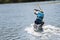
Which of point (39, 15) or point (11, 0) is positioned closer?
point (39, 15)

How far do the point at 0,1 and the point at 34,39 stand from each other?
87345mm

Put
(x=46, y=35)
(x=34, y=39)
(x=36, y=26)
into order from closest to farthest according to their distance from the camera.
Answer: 1. (x=34, y=39)
2. (x=46, y=35)
3. (x=36, y=26)

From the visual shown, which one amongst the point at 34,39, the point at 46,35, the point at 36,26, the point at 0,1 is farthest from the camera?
the point at 0,1

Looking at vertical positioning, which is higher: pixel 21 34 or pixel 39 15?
pixel 39 15

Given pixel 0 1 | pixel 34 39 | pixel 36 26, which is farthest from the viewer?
pixel 0 1

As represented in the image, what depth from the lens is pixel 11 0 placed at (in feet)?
363

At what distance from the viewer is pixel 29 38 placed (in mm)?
22125

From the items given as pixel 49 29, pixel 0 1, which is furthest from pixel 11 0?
pixel 49 29

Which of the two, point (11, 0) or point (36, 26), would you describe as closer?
point (36, 26)

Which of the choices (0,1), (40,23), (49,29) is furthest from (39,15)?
(0,1)

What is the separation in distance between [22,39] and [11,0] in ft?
294

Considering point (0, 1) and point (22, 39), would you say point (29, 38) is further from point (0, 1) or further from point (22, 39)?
point (0, 1)

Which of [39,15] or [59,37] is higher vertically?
[39,15]

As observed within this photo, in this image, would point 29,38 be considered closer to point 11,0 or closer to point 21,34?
point 21,34
